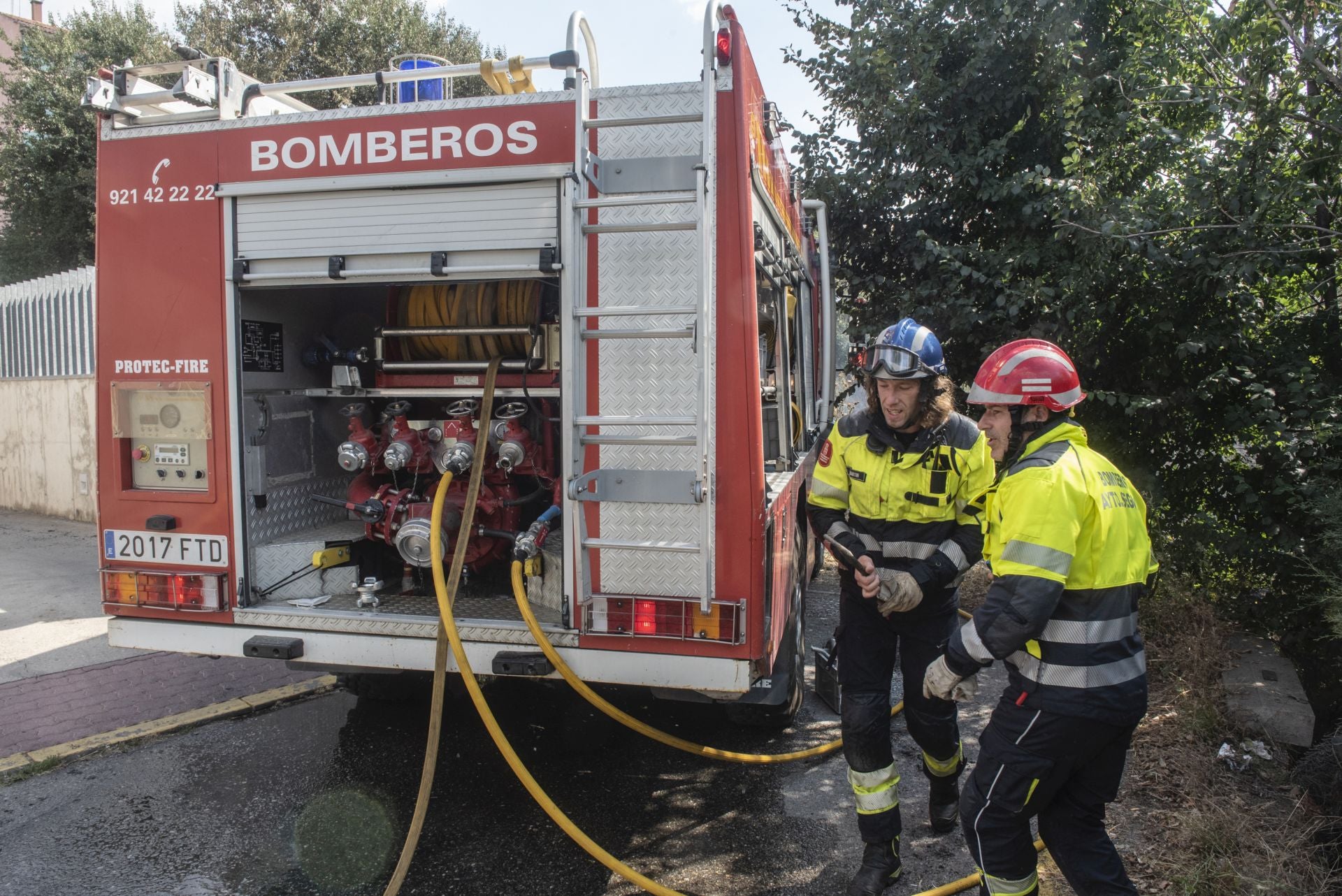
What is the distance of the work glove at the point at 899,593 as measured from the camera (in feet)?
10.6

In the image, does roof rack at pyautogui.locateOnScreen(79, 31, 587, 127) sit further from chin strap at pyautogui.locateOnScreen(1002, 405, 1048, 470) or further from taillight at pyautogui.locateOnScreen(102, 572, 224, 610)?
chin strap at pyautogui.locateOnScreen(1002, 405, 1048, 470)

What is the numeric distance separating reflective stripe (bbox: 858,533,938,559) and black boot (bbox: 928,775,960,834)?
980mm

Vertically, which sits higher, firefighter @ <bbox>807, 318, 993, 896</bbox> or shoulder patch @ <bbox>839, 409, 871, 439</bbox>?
shoulder patch @ <bbox>839, 409, 871, 439</bbox>

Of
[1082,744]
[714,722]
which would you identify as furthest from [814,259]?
[1082,744]

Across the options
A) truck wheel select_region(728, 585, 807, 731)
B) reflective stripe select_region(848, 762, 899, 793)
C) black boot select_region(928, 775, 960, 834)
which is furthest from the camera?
truck wheel select_region(728, 585, 807, 731)

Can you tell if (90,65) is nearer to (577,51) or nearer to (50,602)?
(50,602)

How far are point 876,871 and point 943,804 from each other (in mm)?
593

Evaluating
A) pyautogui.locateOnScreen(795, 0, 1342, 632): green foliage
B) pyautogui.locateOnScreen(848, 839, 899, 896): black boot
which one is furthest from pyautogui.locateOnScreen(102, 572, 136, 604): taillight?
pyautogui.locateOnScreen(795, 0, 1342, 632): green foliage

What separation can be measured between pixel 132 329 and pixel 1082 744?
154 inches

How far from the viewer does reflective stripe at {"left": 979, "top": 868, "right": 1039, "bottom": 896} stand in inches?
105

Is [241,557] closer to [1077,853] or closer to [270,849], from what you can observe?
[270,849]

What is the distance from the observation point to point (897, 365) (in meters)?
3.32

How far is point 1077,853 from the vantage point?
262cm

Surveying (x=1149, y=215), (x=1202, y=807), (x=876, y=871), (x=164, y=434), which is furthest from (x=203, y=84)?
(x=1202, y=807)
